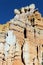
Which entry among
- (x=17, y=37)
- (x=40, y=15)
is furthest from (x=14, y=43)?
(x=40, y=15)

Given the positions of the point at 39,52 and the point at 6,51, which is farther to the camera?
the point at 39,52

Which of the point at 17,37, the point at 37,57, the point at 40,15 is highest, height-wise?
the point at 40,15

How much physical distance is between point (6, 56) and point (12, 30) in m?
2.90

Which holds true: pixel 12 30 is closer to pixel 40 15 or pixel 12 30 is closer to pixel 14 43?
pixel 14 43

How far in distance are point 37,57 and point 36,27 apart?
349cm

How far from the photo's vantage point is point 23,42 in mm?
29125

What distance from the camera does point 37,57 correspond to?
30.1 meters

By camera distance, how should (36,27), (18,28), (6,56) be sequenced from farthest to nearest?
(36,27)
(18,28)
(6,56)

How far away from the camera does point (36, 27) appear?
31344mm

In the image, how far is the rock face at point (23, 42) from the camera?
91.5ft

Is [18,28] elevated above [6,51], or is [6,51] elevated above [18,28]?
[18,28]

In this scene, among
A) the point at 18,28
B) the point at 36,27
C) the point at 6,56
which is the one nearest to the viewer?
the point at 6,56

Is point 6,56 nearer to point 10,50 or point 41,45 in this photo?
point 10,50

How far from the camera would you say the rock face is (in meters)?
27.9
